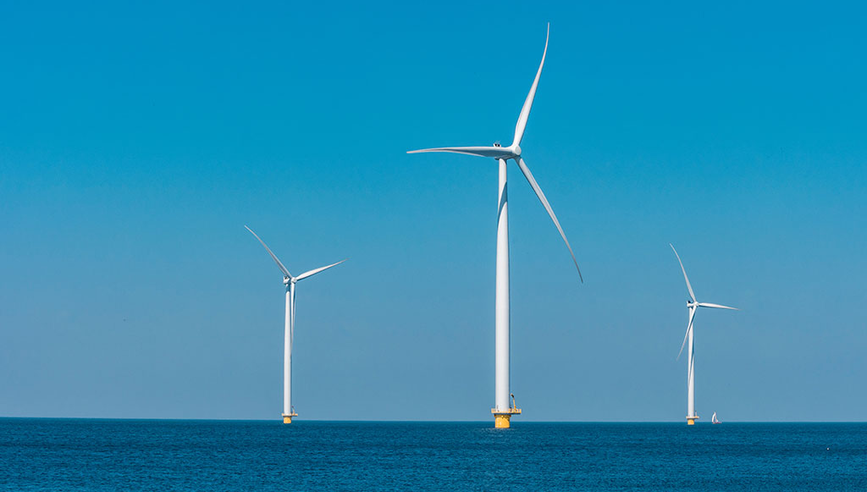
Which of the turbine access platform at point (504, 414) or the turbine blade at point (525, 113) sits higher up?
the turbine blade at point (525, 113)

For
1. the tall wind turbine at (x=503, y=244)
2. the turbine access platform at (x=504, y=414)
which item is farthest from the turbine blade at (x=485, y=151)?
the turbine access platform at (x=504, y=414)

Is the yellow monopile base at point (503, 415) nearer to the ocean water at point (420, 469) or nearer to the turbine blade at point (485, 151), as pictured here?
the ocean water at point (420, 469)

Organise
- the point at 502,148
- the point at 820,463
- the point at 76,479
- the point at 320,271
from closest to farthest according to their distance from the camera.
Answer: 1. the point at 76,479
2. the point at 820,463
3. the point at 502,148
4. the point at 320,271

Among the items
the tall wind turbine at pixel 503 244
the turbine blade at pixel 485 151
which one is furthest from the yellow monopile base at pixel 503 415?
the turbine blade at pixel 485 151

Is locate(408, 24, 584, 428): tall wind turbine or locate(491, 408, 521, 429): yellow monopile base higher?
locate(408, 24, 584, 428): tall wind turbine

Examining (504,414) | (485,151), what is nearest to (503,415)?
(504,414)

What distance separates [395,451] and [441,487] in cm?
5294

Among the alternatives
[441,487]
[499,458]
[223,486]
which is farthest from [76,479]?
[499,458]

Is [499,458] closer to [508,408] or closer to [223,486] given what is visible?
[508,408]

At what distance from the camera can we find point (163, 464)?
9975cm

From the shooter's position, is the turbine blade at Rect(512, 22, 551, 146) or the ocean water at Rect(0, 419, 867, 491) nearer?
the ocean water at Rect(0, 419, 867, 491)

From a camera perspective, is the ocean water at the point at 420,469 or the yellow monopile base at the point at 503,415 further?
the yellow monopile base at the point at 503,415

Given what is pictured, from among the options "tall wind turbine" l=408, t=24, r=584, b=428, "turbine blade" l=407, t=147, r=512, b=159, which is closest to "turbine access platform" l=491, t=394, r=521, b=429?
"tall wind turbine" l=408, t=24, r=584, b=428

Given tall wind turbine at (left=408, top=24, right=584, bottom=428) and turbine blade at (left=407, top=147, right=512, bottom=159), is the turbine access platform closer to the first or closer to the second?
tall wind turbine at (left=408, top=24, right=584, bottom=428)
